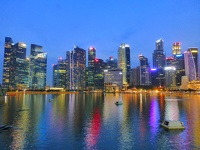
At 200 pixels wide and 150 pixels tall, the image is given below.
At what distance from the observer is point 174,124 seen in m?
49.3

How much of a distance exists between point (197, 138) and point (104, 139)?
1690 centimetres

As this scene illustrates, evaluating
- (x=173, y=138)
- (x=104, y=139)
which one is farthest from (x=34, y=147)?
(x=173, y=138)

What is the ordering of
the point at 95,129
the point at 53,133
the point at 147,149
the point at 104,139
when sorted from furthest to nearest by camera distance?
the point at 95,129, the point at 53,133, the point at 104,139, the point at 147,149

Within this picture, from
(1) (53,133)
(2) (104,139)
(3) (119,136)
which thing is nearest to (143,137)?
(3) (119,136)

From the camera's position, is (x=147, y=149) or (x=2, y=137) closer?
(x=147, y=149)

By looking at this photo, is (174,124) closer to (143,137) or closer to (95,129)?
(143,137)


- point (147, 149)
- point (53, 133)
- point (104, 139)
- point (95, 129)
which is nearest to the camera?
point (147, 149)

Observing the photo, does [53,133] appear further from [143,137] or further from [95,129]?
[143,137]

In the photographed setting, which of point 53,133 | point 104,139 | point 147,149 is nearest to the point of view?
point 147,149

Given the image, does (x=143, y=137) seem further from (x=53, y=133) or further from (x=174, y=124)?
(x=53, y=133)

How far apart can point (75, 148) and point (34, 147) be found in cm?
640

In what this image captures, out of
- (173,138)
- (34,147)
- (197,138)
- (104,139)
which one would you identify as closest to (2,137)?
(34,147)

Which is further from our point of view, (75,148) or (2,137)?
(2,137)

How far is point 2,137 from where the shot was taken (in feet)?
131
